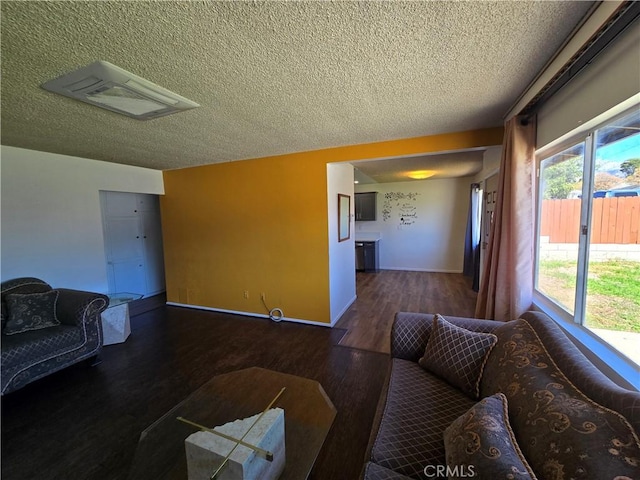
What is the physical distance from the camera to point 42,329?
2361 millimetres

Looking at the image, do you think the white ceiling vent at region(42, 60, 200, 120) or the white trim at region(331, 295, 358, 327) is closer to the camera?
the white ceiling vent at region(42, 60, 200, 120)

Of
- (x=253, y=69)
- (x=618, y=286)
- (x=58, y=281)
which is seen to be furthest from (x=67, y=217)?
(x=618, y=286)

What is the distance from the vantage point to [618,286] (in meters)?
1.35

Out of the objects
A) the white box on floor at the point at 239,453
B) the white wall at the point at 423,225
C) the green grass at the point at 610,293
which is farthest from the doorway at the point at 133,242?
the green grass at the point at 610,293

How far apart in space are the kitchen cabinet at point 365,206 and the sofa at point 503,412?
4.83 m

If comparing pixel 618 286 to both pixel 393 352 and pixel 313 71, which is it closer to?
pixel 393 352

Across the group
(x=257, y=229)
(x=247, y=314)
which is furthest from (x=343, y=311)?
(x=257, y=229)

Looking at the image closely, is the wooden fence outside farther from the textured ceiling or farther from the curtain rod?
the textured ceiling

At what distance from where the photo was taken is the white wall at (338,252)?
10.7 ft

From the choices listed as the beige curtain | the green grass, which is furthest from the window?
the beige curtain

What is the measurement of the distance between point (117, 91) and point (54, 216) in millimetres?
2449

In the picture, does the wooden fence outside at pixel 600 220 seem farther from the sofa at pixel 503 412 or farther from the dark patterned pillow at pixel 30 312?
the dark patterned pillow at pixel 30 312

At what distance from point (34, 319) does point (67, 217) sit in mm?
1308

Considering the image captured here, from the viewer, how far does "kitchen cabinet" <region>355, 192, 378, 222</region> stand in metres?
6.39
